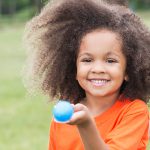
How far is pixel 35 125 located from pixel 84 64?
5398 millimetres

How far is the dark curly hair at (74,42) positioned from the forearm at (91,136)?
62 centimetres

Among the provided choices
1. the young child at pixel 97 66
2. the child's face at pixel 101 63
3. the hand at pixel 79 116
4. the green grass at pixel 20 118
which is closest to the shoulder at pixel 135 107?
the young child at pixel 97 66

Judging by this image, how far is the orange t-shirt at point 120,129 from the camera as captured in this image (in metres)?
3.47

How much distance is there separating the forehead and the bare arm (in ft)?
1.86

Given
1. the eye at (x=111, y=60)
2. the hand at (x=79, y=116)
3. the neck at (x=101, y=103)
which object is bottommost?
the hand at (x=79, y=116)

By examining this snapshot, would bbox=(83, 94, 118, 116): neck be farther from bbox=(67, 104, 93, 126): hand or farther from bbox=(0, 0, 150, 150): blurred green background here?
bbox=(67, 104, 93, 126): hand

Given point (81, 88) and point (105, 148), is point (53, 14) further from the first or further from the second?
point (105, 148)

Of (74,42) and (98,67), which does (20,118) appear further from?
(98,67)

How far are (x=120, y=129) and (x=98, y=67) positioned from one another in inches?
13.5

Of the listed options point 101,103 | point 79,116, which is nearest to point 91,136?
point 79,116

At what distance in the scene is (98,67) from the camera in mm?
3502

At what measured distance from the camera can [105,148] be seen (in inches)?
127

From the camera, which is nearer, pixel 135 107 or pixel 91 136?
pixel 91 136

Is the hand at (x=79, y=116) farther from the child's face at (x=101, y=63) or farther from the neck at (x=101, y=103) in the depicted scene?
the neck at (x=101, y=103)
